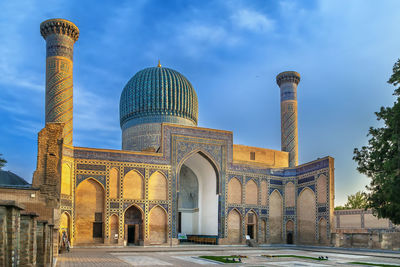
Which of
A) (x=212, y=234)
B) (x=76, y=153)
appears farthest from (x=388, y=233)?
(x=76, y=153)

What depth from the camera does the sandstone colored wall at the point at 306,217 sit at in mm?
22047

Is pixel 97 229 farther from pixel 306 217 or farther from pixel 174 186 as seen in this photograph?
pixel 306 217

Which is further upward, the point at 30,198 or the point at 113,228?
the point at 30,198

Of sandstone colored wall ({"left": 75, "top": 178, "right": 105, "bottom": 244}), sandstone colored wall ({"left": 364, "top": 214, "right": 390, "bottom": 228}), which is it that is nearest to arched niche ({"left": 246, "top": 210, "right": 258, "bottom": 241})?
sandstone colored wall ({"left": 364, "top": 214, "right": 390, "bottom": 228})

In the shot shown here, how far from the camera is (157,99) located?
27297 millimetres

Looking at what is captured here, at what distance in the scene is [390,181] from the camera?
341 inches

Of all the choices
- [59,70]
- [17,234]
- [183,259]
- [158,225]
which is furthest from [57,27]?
[17,234]

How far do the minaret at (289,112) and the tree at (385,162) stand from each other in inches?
735

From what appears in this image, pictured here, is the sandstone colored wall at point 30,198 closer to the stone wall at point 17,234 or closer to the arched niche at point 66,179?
the stone wall at point 17,234

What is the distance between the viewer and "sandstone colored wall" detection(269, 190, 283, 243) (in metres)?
23.4

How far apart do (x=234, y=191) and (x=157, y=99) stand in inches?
330

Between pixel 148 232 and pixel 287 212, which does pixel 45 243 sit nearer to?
pixel 148 232

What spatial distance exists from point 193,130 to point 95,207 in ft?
21.4

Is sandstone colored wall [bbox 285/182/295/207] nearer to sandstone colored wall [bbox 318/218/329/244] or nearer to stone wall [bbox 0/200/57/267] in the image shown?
sandstone colored wall [bbox 318/218/329/244]
